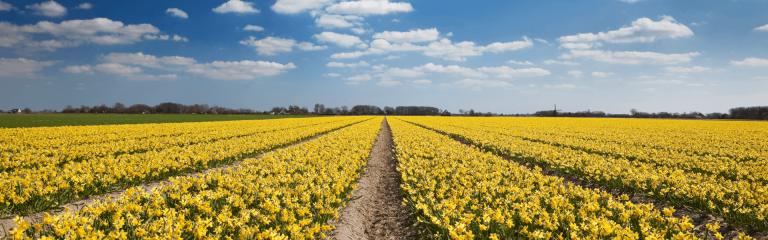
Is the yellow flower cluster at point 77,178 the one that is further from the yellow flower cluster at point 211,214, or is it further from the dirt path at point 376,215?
the dirt path at point 376,215

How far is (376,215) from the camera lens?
7.51 metres

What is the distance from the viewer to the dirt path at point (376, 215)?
6337 millimetres

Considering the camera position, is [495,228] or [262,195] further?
[262,195]

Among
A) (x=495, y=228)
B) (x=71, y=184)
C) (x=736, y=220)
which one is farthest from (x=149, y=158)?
(x=736, y=220)

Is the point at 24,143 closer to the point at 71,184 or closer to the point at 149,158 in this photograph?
the point at 149,158

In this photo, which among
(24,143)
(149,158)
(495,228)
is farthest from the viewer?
(24,143)

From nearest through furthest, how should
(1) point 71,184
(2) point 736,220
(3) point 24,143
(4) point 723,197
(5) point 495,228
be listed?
(5) point 495,228 < (2) point 736,220 < (4) point 723,197 < (1) point 71,184 < (3) point 24,143

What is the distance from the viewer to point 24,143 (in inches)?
637

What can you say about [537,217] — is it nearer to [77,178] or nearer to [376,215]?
[376,215]

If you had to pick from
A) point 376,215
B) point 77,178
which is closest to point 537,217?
point 376,215

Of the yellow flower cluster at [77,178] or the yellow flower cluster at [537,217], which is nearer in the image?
the yellow flower cluster at [537,217]

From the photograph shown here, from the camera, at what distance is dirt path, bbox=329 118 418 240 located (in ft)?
20.8

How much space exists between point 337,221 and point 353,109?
183094 millimetres

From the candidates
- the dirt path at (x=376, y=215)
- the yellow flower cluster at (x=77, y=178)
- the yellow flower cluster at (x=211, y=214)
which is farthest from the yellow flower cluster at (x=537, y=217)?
the yellow flower cluster at (x=77, y=178)
